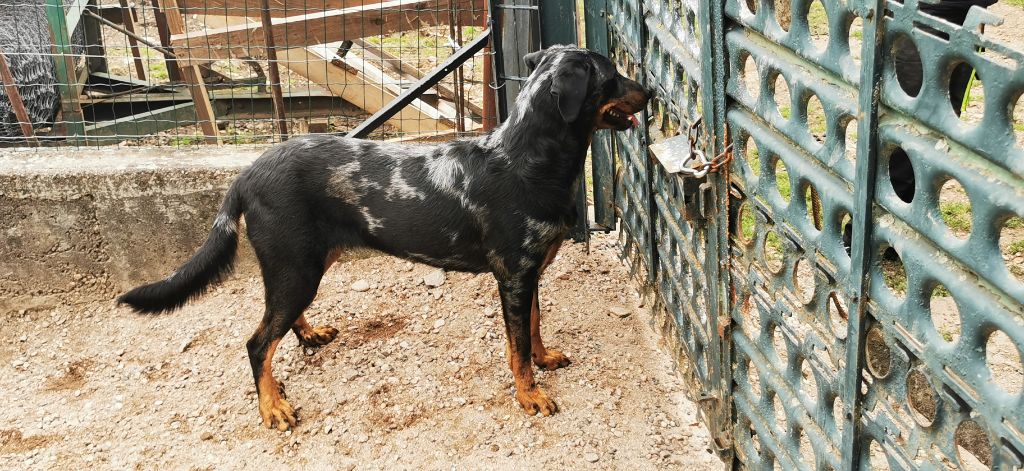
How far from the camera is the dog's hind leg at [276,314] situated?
14.5 feet

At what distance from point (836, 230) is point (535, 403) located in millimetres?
2254

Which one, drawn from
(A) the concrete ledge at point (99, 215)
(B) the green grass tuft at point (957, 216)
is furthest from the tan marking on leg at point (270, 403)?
(B) the green grass tuft at point (957, 216)

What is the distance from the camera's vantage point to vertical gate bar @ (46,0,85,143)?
641cm

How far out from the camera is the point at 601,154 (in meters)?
5.71

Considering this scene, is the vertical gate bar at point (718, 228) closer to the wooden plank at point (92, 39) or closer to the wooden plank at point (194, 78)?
the wooden plank at point (194, 78)

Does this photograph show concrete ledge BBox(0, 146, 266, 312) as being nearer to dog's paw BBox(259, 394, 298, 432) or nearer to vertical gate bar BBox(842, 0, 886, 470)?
dog's paw BBox(259, 394, 298, 432)

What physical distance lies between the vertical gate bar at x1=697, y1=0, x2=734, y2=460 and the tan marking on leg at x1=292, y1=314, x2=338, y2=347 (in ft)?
7.08

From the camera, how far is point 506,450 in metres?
4.27

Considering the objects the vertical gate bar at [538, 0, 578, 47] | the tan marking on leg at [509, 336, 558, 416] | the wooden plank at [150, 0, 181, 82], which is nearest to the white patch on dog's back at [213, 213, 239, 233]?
the tan marking on leg at [509, 336, 558, 416]

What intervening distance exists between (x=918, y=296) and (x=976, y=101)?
5819 millimetres

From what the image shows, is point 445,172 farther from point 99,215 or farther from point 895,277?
point 895,277

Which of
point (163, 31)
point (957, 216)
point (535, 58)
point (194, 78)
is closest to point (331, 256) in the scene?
point (535, 58)

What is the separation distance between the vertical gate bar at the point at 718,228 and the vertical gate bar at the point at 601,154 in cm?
180

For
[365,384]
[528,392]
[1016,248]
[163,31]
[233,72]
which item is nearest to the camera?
[528,392]
